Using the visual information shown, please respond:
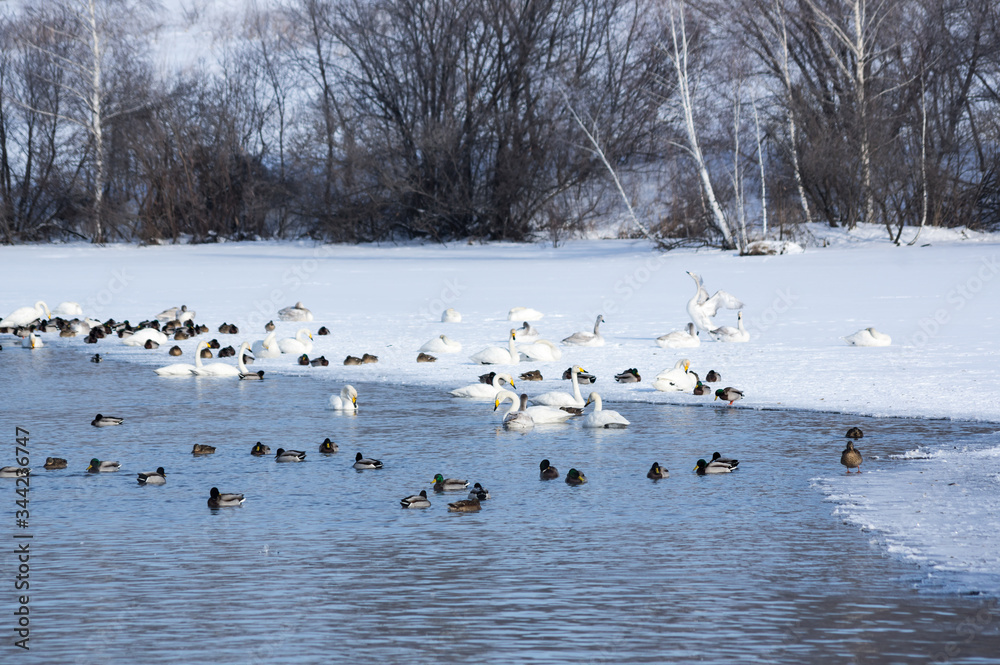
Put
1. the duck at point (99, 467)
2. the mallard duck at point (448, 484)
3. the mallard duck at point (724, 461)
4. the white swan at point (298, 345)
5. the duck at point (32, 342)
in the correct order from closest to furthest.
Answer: the mallard duck at point (448, 484), the mallard duck at point (724, 461), the duck at point (99, 467), the white swan at point (298, 345), the duck at point (32, 342)

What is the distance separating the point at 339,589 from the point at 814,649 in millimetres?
2077

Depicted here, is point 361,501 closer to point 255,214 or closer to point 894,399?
point 894,399

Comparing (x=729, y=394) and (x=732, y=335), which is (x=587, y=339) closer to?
(x=732, y=335)

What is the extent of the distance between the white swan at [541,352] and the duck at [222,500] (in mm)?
6321

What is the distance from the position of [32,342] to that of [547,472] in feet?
35.9

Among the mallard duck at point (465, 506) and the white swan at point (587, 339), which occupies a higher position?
the white swan at point (587, 339)

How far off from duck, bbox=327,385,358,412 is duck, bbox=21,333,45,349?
7.48 m

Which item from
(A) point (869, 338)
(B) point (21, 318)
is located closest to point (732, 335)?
(A) point (869, 338)

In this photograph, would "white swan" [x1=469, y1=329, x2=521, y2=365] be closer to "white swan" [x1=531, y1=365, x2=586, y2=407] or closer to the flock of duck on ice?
the flock of duck on ice

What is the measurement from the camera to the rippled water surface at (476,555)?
4.46 m

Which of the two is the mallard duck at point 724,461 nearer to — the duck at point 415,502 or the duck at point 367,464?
the duck at point 415,502

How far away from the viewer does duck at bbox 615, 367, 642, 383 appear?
1136 cm

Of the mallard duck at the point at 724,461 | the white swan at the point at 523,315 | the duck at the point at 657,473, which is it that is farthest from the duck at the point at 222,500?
the white swan at the point at 523,315

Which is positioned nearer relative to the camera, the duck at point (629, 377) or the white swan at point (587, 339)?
the duck at point (629, 377)
